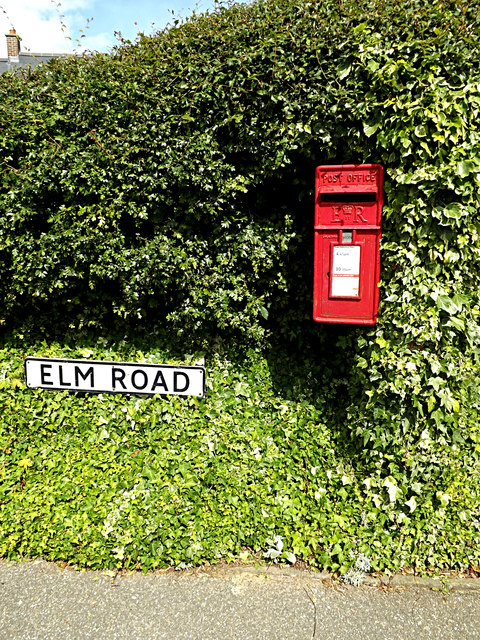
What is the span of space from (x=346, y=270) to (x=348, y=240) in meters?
0.18

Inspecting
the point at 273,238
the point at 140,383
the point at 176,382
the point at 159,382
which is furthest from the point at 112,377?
the point at 273,238

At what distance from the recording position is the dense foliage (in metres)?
2.52

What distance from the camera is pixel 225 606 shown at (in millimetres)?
2488

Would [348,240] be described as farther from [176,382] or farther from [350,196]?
[176,382]

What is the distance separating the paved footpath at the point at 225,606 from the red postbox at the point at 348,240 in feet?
5.50

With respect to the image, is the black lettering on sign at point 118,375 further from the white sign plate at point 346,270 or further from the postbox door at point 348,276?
the white sign plate at point 346,270

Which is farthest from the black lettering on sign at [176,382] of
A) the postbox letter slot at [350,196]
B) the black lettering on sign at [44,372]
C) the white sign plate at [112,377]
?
the postbox letter slot at [350,196]

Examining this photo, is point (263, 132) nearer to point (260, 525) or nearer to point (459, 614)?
point (260, 525)

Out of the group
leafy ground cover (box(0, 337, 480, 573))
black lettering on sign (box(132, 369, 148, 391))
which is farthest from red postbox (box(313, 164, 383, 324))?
black lettering on sign (box(132, 369, 148, 391))

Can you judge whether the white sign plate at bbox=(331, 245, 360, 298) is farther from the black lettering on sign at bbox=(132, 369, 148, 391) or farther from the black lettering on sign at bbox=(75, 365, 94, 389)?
the black lettering on sign at bbox=(75, 365, 94, 389)

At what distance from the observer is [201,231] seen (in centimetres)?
307

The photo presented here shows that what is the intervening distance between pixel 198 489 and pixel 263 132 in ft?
8.10

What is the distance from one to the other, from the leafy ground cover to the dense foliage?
2cm

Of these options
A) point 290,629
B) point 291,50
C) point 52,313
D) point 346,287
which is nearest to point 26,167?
point 52,313
